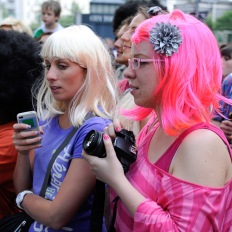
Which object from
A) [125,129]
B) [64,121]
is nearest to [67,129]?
[64,121]

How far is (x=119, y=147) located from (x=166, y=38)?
0.41 metres

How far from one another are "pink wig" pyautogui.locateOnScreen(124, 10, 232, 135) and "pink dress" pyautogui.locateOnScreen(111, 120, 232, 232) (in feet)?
0.19

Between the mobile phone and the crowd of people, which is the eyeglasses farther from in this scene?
the mobile phone

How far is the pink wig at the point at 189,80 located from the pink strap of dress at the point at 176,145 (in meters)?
0.02

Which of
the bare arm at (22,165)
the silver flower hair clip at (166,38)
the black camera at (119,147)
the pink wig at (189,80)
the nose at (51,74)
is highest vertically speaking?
the silver flower hair clip at (166,38)

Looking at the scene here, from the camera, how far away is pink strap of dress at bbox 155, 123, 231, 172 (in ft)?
4.65

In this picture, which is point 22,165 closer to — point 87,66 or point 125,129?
point 87,66

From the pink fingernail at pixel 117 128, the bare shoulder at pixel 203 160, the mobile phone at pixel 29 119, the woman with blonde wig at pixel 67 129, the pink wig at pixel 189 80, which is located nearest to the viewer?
the bare shoulder at pixel 203 160

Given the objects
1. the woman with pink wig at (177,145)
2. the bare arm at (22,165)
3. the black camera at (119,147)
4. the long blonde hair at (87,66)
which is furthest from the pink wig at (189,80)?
the bare arm at (22,165)

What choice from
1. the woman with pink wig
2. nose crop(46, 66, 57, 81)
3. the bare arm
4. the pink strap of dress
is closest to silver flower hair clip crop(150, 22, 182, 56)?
the woman with pink wig

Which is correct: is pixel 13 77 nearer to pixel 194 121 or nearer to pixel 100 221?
pixel 100 221

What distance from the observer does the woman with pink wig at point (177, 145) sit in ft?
4.40

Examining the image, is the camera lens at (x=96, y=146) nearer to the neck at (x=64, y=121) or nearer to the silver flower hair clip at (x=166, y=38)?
the silver flower hair clip at (x=166, y=38)

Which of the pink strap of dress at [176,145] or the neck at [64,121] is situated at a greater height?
the pink strap of dress at [176,145]
